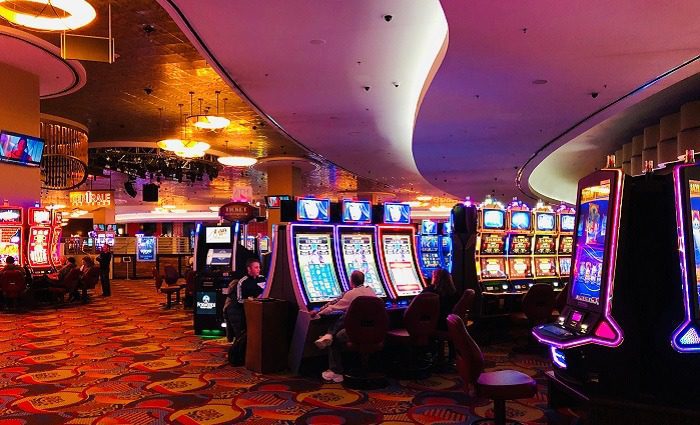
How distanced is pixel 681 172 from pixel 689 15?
2.62 m

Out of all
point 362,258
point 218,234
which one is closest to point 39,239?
point 218,234

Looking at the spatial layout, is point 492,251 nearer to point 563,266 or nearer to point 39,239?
point 563,266

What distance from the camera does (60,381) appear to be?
502 cm

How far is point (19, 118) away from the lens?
9328 mm

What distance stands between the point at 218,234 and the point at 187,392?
3.83 m

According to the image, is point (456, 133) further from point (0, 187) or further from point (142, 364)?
point (0, 187)

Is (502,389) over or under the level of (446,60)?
under

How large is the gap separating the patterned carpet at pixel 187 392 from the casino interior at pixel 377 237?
32mm

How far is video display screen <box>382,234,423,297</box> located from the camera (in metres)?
5.90

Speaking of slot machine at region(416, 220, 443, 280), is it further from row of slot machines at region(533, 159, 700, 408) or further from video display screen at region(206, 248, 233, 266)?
row of slot machines at region(533, 159, 700, 408)

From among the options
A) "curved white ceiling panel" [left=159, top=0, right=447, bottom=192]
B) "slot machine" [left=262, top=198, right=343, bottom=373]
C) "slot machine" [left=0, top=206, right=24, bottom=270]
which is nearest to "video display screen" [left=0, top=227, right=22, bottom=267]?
"slot machine" [left=0, top=206, right=24, bottom=270]

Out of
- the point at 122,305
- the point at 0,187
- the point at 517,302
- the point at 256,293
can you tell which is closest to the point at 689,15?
the point at 517,302

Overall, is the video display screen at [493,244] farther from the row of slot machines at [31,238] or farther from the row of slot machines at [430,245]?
the row of slot machines at [31,238]

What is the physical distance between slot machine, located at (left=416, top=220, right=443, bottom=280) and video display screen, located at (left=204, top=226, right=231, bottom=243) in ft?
13.5
